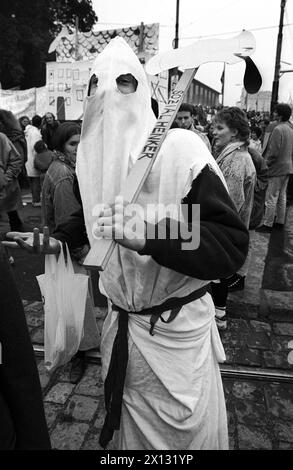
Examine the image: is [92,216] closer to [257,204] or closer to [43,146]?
[257,204]

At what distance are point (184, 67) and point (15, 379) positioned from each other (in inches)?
47.3

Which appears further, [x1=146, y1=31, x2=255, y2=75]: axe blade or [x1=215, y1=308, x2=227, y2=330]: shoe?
[x1=215, y1=308, x2=227, y2=330]: shoe

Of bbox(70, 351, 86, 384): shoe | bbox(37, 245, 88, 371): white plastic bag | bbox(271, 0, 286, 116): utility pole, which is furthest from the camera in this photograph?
bbox(271, 0, 286, 116): utility pole

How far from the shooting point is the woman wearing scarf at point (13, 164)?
4719 mm

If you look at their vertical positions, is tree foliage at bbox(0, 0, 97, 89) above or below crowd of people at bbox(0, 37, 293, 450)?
above

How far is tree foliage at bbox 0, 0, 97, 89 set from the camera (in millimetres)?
18953

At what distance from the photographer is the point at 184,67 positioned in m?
1.43

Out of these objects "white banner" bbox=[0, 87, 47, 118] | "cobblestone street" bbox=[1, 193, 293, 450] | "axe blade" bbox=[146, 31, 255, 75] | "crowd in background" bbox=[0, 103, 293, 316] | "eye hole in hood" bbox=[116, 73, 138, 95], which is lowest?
"cobblestone street" bbox=[1, 193, 293, 450]

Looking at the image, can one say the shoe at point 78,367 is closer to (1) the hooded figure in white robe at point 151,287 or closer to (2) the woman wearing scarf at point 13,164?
(1) the hooded figure in white robe at point 151,287

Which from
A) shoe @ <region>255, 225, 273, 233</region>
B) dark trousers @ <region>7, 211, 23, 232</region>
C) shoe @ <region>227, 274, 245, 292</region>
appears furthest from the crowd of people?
shoe @ <region>255, 225, 273, 233</region>

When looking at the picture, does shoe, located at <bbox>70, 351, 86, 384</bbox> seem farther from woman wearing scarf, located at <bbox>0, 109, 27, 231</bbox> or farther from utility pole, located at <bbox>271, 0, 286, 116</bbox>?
utility pole, located at <bbox>271, 0, 286, 116</bbox>

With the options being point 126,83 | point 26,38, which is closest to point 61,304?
point 126,83

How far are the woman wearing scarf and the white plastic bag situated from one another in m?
3.32

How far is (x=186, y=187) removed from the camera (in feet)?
4.00
